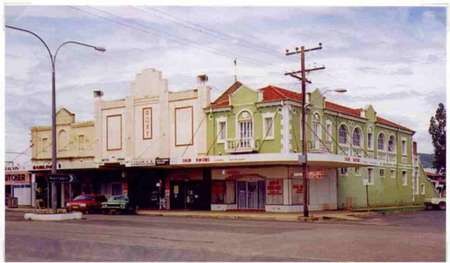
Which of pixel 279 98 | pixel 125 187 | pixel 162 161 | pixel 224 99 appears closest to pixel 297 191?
pixel 279 98

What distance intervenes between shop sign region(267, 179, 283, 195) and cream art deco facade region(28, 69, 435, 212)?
5cm

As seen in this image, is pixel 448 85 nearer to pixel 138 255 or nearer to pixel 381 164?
pixel 138 255

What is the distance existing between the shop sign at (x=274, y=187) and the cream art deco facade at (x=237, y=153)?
47 millimetres

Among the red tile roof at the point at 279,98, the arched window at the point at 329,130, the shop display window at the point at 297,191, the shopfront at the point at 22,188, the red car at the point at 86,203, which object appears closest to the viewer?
the shopfront at the point at 22,188

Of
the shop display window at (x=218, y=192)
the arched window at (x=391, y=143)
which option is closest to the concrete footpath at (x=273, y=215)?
the shop display window at (x=218, y=192)

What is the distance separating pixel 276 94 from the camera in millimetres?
30688

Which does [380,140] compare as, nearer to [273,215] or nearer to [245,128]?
[245,128]

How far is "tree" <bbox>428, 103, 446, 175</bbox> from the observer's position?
50.8 ft

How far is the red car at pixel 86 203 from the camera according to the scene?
99.2 feet

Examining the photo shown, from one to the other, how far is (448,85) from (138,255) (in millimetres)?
6939

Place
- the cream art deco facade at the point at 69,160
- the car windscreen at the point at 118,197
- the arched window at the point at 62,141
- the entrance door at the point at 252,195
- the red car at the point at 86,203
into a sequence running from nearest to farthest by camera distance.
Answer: the red car at the point at 86,203, the cream art deco facade at the point at 69,160, the car windscreen at the point at 118,197, the entrance door at the point at 252,195, the arched window at the point at 62,141

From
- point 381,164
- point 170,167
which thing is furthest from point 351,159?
point 170,167

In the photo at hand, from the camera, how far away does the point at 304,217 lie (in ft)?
87.8

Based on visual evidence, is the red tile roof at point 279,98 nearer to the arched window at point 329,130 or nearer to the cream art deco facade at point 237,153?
the cream art deco facade at point 237,153
